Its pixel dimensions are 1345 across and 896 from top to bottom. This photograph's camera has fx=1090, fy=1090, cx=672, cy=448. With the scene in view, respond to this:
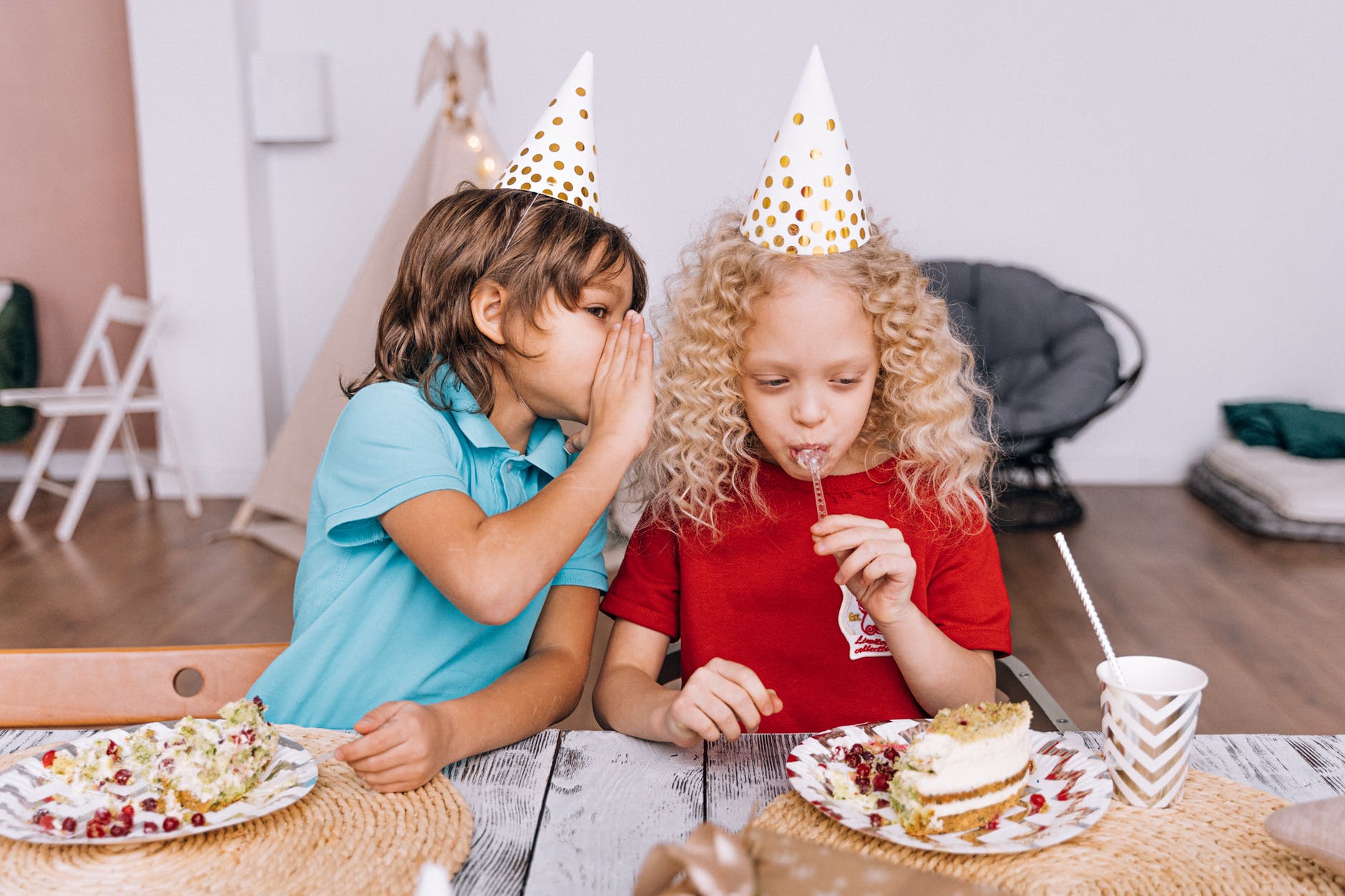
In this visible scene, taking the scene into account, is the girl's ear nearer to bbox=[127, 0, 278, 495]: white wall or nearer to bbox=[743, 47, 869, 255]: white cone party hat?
bbox=[743, 47, 869, 255]: white cone party hat

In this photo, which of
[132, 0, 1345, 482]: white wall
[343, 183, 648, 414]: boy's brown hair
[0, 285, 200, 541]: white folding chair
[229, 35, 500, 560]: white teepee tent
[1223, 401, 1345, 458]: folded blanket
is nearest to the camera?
[343, 183, 648, 414]: boy's brown hair

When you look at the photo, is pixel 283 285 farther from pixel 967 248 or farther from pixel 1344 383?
pixel 1344 383

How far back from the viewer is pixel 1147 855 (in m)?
0.67

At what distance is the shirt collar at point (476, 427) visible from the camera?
106 cm

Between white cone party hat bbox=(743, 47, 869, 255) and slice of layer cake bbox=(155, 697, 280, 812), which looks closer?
slice of layer cake bbox=(155, 697, 280, 812)

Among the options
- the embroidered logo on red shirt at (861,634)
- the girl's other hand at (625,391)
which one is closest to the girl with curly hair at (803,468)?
the embroidered logo on red shirt at (861,634)

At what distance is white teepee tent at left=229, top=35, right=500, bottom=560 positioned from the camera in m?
3.15

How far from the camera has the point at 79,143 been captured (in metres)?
4.18

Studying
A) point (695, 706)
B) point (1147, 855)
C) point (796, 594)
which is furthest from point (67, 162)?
point (1147, 855)

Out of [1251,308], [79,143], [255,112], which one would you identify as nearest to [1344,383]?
[1251,308]

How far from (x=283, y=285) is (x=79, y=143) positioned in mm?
926

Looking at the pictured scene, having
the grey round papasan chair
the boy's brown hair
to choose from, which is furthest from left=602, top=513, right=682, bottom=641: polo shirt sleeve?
the grey round papasan chair

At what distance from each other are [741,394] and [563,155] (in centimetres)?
31

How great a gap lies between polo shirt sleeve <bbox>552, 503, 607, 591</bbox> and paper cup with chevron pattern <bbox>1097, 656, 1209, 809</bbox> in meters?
0.53
